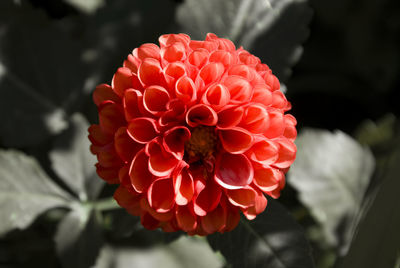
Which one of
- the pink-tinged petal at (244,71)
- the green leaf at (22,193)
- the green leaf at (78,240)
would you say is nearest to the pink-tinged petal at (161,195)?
the pink-tinged petal at (244,71)

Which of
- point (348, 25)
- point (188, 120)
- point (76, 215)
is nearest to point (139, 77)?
point (188, 120)

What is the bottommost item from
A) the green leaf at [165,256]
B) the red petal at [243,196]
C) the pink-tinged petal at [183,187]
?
the green leaf at [165,256]

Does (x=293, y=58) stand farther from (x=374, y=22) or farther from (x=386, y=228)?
(x=374, y=22)

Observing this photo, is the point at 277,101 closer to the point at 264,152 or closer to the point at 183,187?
the point at 264,152

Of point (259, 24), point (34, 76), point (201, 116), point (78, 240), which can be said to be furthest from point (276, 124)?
point (34, 76)

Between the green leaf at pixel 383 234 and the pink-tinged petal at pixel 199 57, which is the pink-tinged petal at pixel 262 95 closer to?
the pink-tinged petal at pixel 199 57

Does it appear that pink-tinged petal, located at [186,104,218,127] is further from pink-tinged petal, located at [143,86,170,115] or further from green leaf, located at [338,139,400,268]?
green leaf, located at [338,139,400,268]

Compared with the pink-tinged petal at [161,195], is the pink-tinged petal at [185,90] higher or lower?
higher
